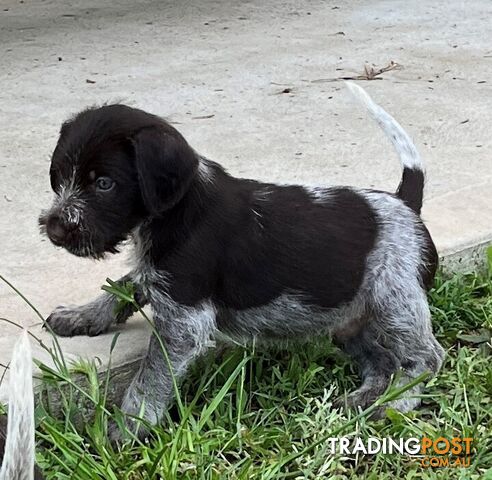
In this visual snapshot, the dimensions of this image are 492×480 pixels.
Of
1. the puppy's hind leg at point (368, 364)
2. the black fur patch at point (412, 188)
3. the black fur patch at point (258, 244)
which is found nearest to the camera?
the black fur patch at point (258, 244)

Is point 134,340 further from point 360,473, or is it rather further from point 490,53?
point 490,53

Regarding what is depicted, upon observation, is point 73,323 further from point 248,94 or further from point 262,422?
point 248,94

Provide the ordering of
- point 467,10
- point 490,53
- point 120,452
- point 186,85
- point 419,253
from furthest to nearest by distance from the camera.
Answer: point 467,10 < point 490,53 < point 186,85 < point 419,253 < point 120,452

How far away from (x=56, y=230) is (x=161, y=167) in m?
0.38

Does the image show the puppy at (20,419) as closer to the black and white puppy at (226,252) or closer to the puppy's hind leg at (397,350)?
the black and white puppy at (226,252)

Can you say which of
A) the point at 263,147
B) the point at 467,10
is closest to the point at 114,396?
the point at 263,147

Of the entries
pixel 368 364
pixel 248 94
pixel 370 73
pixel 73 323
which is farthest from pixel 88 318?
pixel 370 73

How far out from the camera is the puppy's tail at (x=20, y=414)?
196 centimetres

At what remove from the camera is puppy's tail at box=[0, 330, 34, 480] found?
1.96 meters

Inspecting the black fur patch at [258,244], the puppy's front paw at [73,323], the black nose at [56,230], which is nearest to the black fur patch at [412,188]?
the black fur patch at [258,244]

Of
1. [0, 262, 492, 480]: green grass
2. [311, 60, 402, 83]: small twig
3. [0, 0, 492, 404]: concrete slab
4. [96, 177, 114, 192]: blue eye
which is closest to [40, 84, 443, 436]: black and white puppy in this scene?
[96, 177, 114, 192]: blue eye

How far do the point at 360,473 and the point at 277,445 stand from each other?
0.90 ft

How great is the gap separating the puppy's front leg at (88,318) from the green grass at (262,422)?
0.97ft

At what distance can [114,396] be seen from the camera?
3643mm
